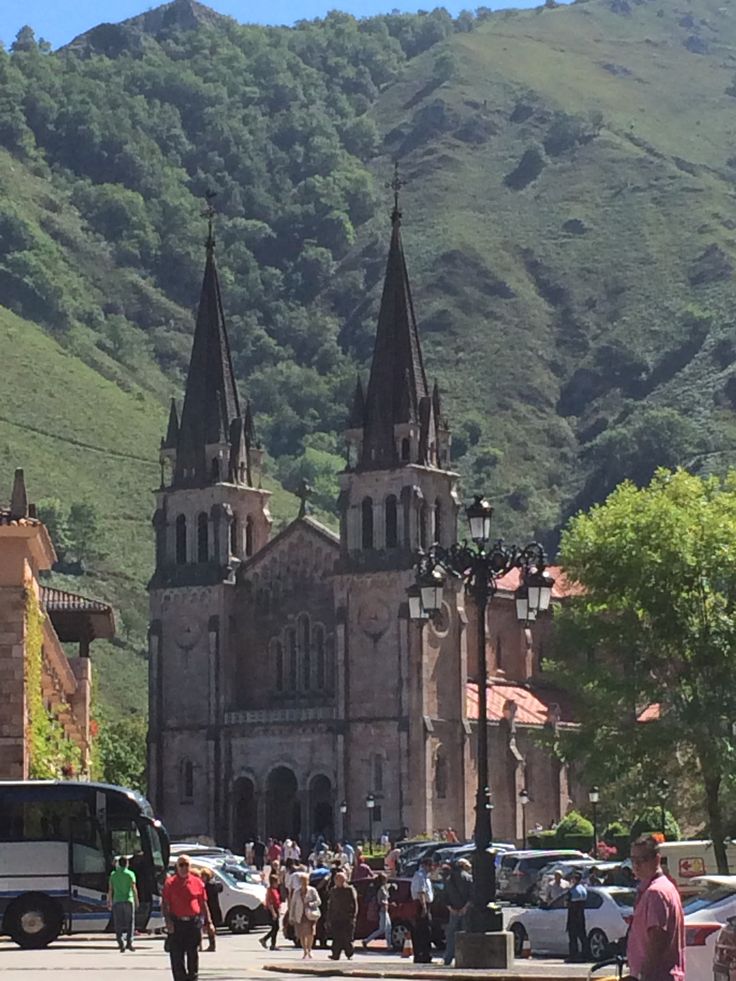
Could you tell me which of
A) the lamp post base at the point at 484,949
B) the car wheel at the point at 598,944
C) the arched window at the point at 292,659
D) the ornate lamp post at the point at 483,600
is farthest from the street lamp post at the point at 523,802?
the lamp post base at the point at 484,949

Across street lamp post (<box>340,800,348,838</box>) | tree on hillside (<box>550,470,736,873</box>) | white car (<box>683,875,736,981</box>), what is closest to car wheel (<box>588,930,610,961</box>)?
white car (<box>683,875,736,981</box>)

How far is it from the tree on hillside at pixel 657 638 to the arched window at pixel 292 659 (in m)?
43.5

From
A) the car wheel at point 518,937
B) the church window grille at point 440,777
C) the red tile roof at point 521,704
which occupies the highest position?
the red tile roof at point 521,704

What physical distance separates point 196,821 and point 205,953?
66.0 metres

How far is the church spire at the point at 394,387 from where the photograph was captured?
353 feet

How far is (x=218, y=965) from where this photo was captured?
39.2 metres

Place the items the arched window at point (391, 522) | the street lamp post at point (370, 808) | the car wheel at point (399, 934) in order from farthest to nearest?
the arched window at point (391, 522)
the street lamp post at point (370, 808)
the car wheel at point (399, 934)

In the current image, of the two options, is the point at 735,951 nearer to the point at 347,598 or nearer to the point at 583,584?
the point at 583,584

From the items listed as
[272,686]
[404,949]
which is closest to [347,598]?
[272,686]

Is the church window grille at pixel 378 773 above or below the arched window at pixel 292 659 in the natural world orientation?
below

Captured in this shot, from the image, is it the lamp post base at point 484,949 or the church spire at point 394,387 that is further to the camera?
the church spire at point 394,387

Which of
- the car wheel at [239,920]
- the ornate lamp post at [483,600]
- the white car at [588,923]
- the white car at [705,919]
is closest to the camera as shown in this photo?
the white car at [705,919]

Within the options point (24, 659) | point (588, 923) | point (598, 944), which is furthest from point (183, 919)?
point (24, 659)

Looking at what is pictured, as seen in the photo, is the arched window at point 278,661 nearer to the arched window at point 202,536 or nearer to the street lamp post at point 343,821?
the arched window at point 202,536
